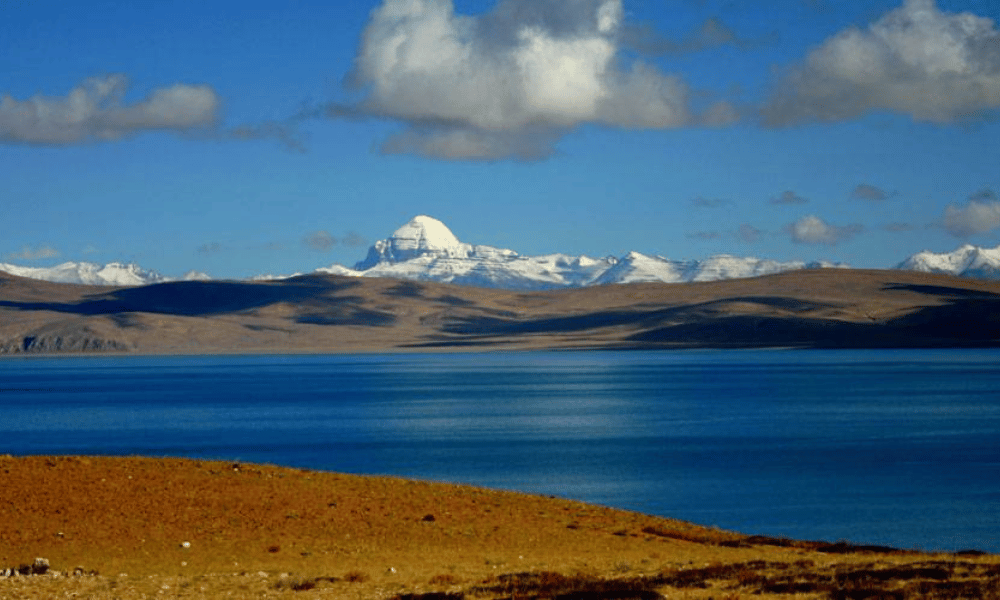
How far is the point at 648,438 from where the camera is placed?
82500 mm

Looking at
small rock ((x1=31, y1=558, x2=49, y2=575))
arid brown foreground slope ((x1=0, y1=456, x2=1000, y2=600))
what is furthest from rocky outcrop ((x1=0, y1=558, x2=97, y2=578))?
arid brown foreground slope ((x1=0, y1=456, x2=1000, y2=600))

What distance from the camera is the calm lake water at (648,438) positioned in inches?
1988

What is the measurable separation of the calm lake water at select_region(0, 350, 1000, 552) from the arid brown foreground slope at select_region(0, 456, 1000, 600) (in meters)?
13.3

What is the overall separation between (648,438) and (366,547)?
54515 millimetres

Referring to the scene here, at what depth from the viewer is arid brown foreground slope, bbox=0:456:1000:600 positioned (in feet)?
76.1

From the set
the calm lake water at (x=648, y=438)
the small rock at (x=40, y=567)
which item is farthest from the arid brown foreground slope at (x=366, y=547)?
the calm lake water at (x=648, y=438)

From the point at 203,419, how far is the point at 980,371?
362 ft

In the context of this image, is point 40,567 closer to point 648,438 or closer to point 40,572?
point 40,572

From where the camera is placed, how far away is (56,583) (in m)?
24.1

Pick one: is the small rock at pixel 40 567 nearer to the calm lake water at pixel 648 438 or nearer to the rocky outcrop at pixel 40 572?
the rocky outcrop at pixel 40 572

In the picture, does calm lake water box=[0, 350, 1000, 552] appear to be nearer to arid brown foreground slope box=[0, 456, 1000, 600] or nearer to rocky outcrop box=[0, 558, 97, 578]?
arid brown foreground slope box=[0, 456, 1000, 600]

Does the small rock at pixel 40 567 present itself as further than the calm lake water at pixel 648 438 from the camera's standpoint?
No

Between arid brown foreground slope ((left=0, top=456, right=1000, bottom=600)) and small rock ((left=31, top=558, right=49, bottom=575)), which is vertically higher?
arid brown foreground slope ((left=0, top=456, right=1000, bottom=600))

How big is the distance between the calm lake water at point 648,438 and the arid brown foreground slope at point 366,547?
13.3 metres
